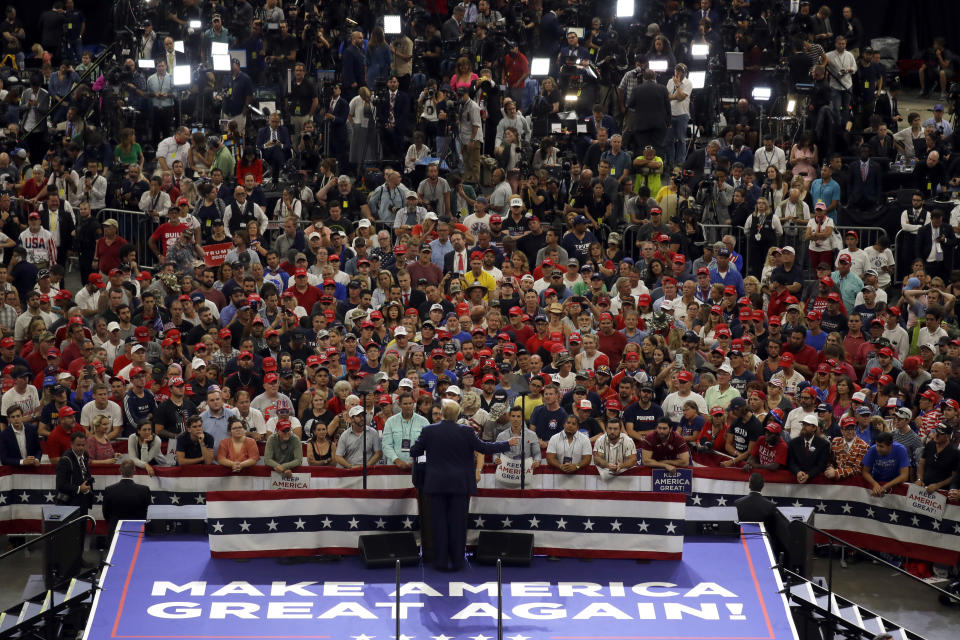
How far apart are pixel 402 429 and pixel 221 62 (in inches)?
457

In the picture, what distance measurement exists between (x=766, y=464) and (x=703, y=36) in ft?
37.6

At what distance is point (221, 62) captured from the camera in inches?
1004

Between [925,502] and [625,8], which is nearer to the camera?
[925,502]

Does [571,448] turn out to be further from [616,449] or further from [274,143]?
[274,143]

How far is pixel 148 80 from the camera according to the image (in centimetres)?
2544

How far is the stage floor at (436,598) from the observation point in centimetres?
1340

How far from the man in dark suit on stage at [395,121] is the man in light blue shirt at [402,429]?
30.9 ft

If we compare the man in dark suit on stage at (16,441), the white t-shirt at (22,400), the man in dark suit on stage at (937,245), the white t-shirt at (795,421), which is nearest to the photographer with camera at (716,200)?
the man in dark suit on stage at (937,245)

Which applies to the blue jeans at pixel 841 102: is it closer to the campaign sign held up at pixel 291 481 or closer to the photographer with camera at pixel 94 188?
the photographer with camera at pixel 94 188

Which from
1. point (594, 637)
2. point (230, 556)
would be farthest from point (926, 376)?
point (230, 556)

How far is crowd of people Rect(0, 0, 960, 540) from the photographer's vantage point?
1672 cm

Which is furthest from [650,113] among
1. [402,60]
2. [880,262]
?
[880,262]

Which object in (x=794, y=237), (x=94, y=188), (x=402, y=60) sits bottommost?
(x=794, y=237)

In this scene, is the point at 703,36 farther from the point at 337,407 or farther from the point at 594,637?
the point at 594,637
